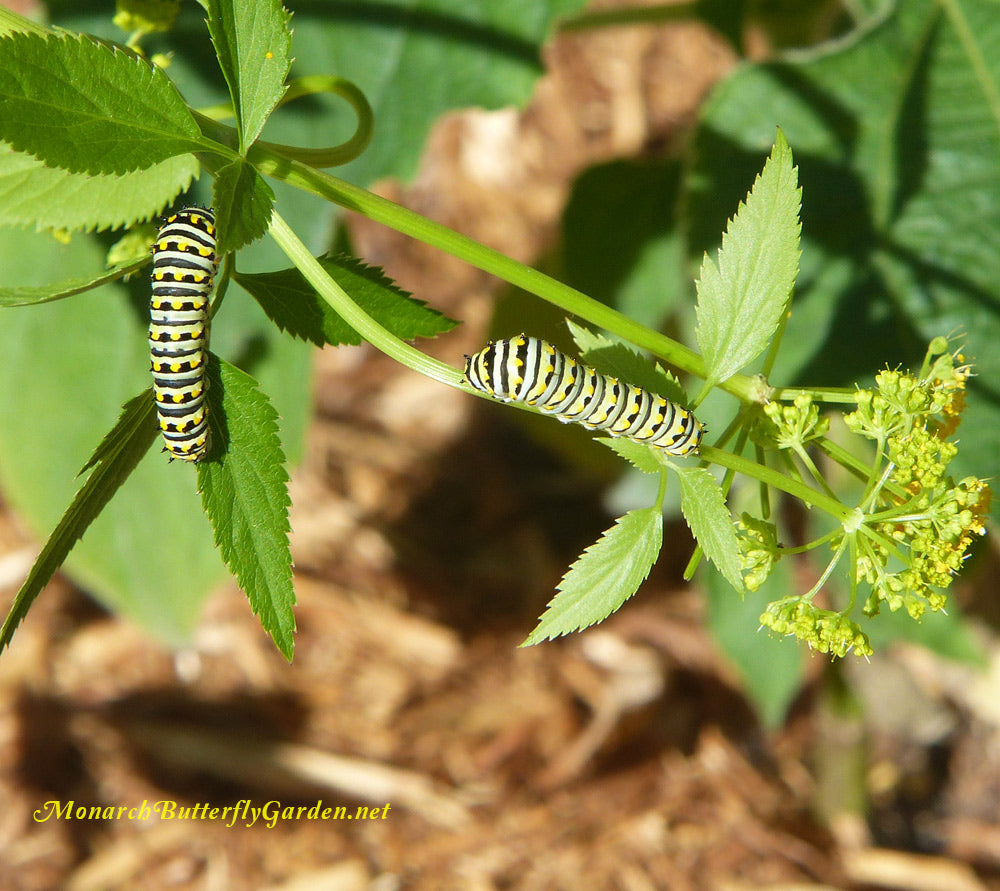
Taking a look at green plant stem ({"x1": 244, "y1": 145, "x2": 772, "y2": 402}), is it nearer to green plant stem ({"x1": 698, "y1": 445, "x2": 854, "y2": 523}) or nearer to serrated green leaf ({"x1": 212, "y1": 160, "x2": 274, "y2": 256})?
serrated green leaf ({"x1": 212, "y1": 160, "x2": 274, "y2": 256})

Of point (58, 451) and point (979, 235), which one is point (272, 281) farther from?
point (58, 451)

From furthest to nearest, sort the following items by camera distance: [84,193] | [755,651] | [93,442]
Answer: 1. [755,651]
2. [93,442]
3. [84,193]

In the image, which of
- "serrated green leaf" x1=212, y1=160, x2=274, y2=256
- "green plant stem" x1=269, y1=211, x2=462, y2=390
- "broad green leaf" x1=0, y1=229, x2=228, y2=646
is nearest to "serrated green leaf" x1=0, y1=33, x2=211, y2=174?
"serrated green leaf" x1=212, y1=160, x2=274, y2=256

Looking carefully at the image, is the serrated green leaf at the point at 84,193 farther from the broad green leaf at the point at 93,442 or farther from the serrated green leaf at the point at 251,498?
the broad green leaf at the point at 93,442

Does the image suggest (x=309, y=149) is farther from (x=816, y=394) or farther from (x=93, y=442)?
(x=93, y=442)

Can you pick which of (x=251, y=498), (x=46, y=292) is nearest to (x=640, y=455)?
(x=251, y=498)
